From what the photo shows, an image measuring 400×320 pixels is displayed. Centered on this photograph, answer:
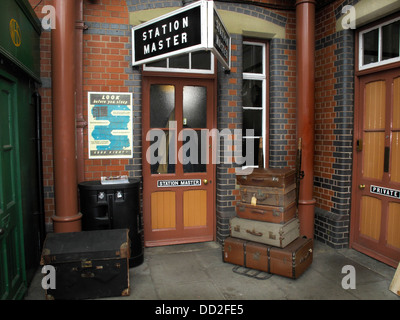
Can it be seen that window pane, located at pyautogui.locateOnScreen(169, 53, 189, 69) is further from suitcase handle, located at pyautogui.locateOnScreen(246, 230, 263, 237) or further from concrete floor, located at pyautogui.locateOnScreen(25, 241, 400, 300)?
concrete floor, located at pyautogui.locateOnScreen(25, 241, 400, 300)

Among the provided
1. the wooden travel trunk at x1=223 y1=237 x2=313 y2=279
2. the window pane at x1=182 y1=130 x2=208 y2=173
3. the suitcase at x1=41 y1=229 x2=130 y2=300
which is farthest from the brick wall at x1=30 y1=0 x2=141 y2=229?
the wooden travel trunk at x1=223 y1=237 x2=313 y2=279

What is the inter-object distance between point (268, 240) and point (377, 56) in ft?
9.75

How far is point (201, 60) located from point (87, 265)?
3.42 meters

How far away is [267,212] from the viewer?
4.20m

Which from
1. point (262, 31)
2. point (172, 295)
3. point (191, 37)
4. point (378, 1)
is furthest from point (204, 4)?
point (172, 295)

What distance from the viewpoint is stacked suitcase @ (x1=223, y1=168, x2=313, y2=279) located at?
4.01 m

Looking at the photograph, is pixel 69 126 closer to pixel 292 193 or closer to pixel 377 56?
pixel 292 193

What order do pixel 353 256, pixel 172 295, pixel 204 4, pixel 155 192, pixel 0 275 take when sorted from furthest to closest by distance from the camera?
1. pixel 155 192
2. pixel 353 256
3. pixel 172 295
4. pixel 204 4
5. pixel 0 275

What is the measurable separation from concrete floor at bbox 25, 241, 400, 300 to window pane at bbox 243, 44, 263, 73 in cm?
304

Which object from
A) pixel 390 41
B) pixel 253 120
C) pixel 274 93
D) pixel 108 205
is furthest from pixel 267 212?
pixel 390 41

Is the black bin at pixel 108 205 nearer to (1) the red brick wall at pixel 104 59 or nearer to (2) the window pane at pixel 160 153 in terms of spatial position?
(1) the red brick wall at pixel 104 59

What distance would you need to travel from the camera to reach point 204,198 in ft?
17.6

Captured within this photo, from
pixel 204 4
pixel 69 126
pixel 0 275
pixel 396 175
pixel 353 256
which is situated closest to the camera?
pixel 0 275

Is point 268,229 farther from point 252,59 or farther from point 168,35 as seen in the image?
point 252,59
